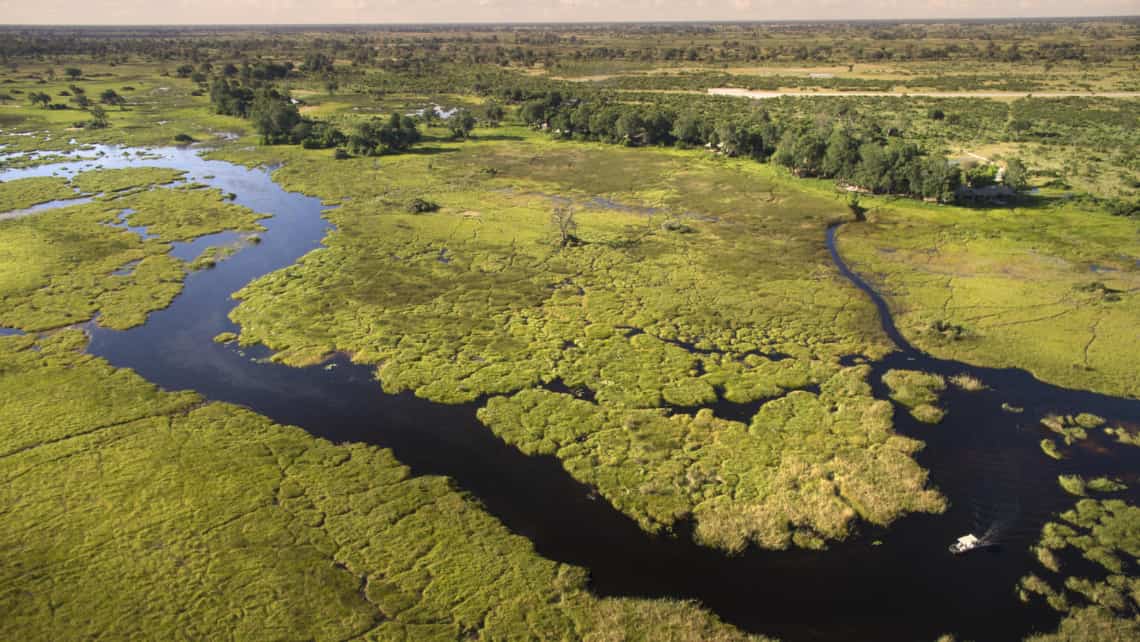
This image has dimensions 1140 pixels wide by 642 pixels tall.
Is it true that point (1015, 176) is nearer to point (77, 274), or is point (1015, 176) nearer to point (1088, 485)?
point (1088, 485)

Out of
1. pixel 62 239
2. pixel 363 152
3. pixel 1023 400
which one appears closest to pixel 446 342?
pixel 1023 400

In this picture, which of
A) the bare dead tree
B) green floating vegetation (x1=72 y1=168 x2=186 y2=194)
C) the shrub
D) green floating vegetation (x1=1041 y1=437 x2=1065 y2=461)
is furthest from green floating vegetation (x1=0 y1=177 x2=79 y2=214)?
green floating vegetation (x1=1041 y1=437 x2=1065 y2=461)

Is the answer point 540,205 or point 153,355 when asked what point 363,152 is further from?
point 153,355

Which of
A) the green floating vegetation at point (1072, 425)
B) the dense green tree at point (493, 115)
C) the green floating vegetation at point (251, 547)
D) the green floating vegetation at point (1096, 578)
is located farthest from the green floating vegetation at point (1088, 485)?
the dense green tree at point (493, 115)

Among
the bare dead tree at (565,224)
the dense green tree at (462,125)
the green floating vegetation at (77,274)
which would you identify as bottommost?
the green floating vegetation at (77,274)

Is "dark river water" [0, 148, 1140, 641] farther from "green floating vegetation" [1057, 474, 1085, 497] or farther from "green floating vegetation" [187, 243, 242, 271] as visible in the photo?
"green floating vegetation" [187, 243, 242, 271]

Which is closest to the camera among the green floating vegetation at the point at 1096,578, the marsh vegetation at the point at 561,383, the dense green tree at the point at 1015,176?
the green floating vegetation at the point at 1096,578

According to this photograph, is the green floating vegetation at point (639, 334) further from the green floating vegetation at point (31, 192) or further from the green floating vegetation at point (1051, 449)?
the green floating vegetation at point (31, 192)
